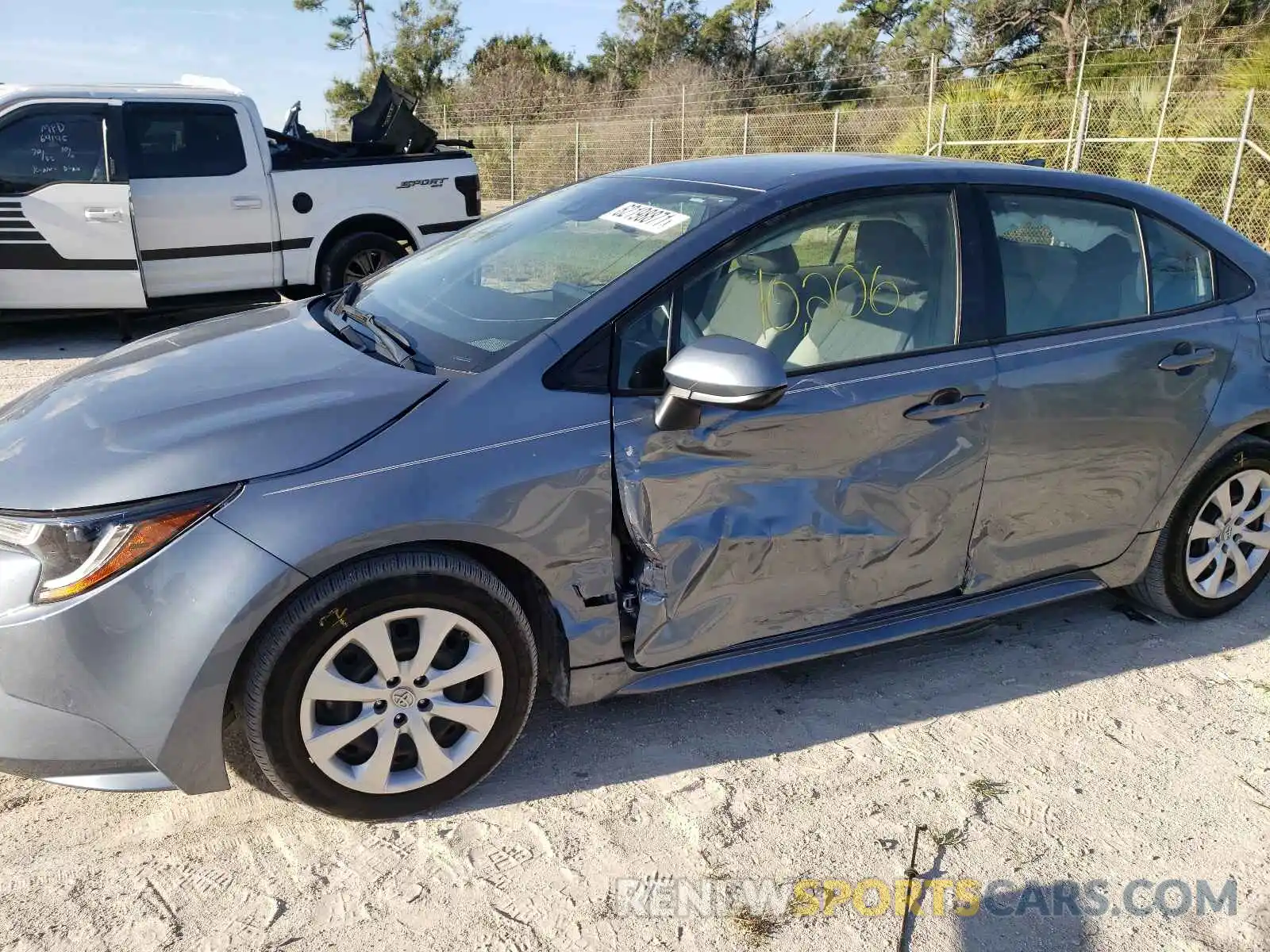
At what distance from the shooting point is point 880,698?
10.4 feet

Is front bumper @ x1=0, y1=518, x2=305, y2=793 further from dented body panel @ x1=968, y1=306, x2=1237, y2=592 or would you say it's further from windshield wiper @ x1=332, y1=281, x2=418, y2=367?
dented body panel @ x1=968, y1=306, x2=1237, y2=592

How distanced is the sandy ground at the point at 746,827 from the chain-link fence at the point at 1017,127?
17.3ft

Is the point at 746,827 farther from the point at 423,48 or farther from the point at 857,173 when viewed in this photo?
the point at 423,48

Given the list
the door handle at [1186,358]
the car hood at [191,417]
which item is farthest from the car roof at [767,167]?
the car hood at [191,417]

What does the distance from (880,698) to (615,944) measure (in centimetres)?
133

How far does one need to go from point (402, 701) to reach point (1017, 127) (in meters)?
14.8

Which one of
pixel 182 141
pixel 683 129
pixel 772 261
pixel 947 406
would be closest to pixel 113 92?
pixel 182 141

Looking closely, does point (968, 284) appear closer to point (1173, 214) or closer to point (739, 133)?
point (1173, 214)

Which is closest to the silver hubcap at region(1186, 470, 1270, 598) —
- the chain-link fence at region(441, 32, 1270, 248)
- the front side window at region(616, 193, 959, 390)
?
the front side window at region(616, 193, 959, 390)

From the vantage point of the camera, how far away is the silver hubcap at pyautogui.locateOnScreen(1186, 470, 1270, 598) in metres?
3.63

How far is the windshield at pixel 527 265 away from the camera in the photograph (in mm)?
2734

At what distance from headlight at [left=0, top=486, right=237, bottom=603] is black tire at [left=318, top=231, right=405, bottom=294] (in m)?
6.50

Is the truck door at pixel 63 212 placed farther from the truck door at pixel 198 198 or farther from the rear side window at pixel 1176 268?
the rear side window at pixel 1176 268

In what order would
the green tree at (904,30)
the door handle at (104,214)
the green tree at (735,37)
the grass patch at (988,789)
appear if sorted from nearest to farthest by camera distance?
the grass patch at (988,789)
the door handle at (104,214)
the green tree at (904,30)
the green tree at (735,37)
